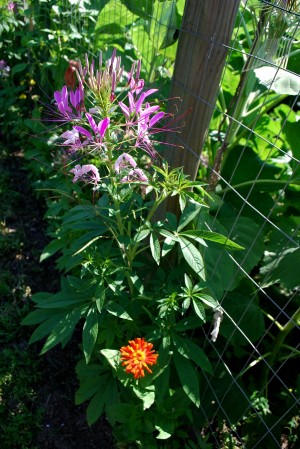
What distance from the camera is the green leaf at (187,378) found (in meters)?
1.48

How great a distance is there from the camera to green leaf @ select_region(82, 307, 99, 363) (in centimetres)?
140

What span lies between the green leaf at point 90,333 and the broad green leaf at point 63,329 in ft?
0.19

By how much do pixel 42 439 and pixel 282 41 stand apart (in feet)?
5.91

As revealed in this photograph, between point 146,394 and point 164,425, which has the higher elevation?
point 146,394

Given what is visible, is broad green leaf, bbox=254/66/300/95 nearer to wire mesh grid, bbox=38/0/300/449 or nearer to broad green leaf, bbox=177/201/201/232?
wire mesh grid, bbox=38/0/300/449

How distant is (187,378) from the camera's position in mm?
1506

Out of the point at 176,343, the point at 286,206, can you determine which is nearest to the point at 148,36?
the point at 286,206

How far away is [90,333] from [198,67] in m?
0.98

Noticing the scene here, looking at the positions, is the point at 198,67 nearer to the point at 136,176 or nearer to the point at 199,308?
the point at 136,176

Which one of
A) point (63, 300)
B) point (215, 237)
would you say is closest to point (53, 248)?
point (63, 300)

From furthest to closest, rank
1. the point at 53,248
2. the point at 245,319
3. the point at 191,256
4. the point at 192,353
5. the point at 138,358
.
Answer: the point at 53,248, the point at 245,319, the point at 192,353, the point at 191,256, the point at 138,358

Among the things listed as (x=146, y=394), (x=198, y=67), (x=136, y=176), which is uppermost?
(x=198, y=67)

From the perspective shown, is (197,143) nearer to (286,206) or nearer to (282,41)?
(282,41)

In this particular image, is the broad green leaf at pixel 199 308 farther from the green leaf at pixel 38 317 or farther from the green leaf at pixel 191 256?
the green leaf at pixel 38 317
